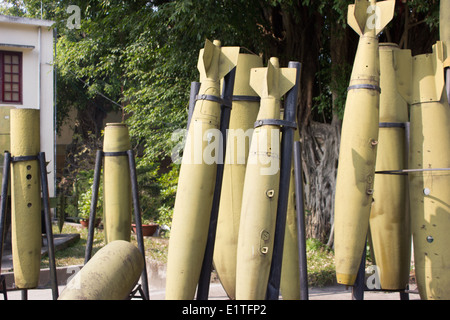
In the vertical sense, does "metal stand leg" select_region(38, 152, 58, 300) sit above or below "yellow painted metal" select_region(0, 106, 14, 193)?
below

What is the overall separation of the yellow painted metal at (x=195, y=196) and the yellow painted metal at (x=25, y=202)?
100 centimetres

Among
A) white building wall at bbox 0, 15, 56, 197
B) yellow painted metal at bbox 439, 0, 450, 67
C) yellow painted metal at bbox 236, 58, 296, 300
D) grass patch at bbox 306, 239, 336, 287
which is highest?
white building wall at bbox 0, 15, 56, 197

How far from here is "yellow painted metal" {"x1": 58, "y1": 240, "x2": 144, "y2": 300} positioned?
6.72 feet

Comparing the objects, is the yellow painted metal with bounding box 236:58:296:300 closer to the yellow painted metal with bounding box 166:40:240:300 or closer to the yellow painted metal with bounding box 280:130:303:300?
the yellow painted metal with bounding box 166:40:240:300

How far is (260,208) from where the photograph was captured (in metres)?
2.13

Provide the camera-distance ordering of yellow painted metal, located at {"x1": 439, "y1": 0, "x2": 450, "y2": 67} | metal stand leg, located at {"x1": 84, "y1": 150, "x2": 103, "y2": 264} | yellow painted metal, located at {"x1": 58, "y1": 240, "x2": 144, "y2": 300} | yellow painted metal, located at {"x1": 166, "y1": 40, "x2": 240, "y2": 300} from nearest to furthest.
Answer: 1. yellow painted metal, located at {"x1": 58, "y1": 240, "x2": 144, "y2": 300}
2. yellow painted metal, located at {"x1": 166, "y1": 40, "x2": 240, "y2": 300}
3. yellow painted metal, located at {"x1": 439, "y1": 0, "x2": 450, "y2": 67}
4. metal stand leg, located at {"x1": 84, "y1": 150, "x2": 103, "y2": 264}

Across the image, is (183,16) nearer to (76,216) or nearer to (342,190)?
(342,190)

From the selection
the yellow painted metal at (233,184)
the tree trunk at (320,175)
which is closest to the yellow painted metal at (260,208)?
the yellow painted metal at (233,184)

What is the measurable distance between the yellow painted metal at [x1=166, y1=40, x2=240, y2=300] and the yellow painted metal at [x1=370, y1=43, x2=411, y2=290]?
97 centimetres

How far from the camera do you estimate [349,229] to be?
2.29 metres

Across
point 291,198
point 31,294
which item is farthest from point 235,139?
point 31,294

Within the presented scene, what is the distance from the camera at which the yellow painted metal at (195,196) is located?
2.24 meters

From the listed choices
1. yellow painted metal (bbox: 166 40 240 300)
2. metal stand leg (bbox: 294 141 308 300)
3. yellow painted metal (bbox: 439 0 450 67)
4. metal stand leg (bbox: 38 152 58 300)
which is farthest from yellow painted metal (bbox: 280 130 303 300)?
metal stand leg (bbox: 38 152 58 300)

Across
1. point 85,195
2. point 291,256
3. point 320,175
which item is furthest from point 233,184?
point 85,195
